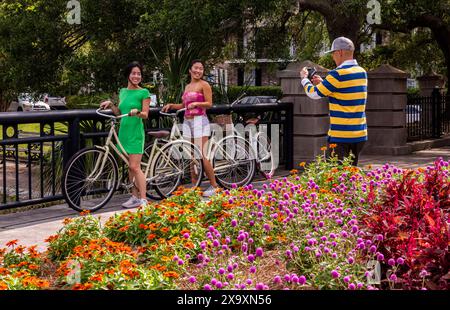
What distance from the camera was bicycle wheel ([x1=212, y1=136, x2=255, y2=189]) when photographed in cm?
1085

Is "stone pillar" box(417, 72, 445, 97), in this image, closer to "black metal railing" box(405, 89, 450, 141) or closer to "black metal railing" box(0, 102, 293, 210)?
"black metal railing" box(405, 89, 450, 141)

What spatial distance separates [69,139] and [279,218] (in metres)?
4.27

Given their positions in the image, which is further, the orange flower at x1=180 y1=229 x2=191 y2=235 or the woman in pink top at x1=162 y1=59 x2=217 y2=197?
the woman in pink top at x1=162 y1=59 x2=217 y2=197

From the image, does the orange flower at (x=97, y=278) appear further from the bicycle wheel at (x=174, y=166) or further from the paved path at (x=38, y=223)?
the bicycle wheel at (x=174, y=166)

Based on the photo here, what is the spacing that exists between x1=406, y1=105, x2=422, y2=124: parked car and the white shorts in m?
10.3

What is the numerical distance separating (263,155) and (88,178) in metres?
3.39

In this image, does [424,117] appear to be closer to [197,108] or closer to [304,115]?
[304,115]

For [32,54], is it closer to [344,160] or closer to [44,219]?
[44,219]

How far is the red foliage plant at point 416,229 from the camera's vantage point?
4.71 metres

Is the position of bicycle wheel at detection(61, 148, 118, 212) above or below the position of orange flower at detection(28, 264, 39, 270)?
above

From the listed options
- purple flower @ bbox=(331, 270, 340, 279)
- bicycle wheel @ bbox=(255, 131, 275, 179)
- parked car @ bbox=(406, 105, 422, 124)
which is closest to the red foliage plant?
purple flower @ bbox=(331, 270, 340, 279)

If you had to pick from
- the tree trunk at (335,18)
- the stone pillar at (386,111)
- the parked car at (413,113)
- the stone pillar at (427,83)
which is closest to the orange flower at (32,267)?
the stone pillar at (386,111)

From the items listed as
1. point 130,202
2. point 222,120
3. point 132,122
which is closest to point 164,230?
point 132,122

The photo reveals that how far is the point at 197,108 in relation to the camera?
1015 cm
